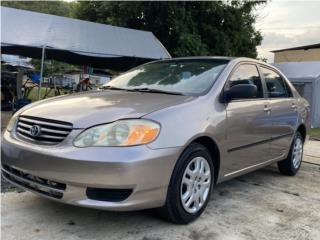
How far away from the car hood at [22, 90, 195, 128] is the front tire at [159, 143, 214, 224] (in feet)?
1.63

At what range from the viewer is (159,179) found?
10.4 feet

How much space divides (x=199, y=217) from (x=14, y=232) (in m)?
1.61

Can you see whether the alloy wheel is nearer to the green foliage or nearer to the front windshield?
the front windshield

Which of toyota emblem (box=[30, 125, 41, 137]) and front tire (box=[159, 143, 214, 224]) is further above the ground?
toyota emblem (box=[30, 125, 41, 137])

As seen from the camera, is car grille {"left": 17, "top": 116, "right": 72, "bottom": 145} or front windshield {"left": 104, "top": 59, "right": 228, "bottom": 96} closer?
car grille {"left": 17, "top": 116, "right": 72, "bottom": 145}

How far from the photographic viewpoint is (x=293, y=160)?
579cm

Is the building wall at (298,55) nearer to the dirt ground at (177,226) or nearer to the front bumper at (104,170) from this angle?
the dirt ground at (177,226)

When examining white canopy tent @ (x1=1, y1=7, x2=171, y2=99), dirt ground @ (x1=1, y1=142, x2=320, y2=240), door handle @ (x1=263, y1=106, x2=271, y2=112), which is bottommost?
dirt ground @ (x1=1, y1=142, x2=320, y2=240)

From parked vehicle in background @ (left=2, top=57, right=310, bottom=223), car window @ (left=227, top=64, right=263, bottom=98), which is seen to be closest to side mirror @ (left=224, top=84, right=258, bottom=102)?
parked vehicle in background @ (left=2, top=57, right=310, bottom=223)

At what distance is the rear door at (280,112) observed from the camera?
5.02 m

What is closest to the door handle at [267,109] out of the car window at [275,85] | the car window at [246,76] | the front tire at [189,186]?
the car window at [246,76]

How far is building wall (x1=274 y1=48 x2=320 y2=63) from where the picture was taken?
2414 cm

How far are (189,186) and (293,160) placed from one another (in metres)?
2.79

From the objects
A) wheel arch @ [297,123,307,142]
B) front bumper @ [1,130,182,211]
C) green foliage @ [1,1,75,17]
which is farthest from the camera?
green foliage @ [1,1,75,17]
